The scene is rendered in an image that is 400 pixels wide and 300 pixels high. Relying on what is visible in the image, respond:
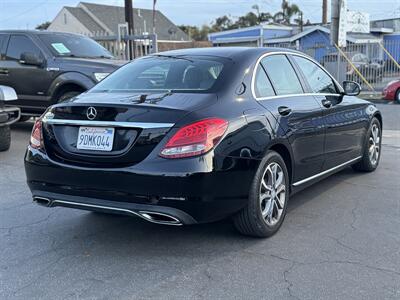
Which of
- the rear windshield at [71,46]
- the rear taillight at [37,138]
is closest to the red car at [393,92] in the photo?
the rear windshield at [71,46]

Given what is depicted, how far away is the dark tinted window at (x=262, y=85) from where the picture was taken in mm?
4473

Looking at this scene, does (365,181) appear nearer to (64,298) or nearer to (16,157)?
(64,298)

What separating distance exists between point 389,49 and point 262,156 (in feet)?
74.9

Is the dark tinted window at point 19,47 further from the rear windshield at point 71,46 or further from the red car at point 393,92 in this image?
the red car at point 393,92

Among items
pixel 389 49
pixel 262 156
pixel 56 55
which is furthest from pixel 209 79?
pixel 389 49

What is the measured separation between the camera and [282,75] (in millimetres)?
5000

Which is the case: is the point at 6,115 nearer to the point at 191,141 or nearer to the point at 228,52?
the point at 228,52

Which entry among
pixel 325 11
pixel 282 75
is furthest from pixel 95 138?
pixel 325 11

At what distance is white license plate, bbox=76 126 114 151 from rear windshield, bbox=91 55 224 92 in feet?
2.29

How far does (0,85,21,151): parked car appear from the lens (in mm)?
7914

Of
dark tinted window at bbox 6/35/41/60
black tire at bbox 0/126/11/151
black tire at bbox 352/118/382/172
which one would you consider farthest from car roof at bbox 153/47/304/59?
dark tinted window at bbox 6/35/41/60

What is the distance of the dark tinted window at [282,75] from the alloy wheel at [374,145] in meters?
2.03

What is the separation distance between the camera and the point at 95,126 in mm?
3947

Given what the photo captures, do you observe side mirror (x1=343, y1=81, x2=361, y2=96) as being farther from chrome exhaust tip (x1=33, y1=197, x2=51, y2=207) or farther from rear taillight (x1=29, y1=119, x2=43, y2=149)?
chrome exhaust tip (x1=33, y1=197, x2=51, y2=207)
